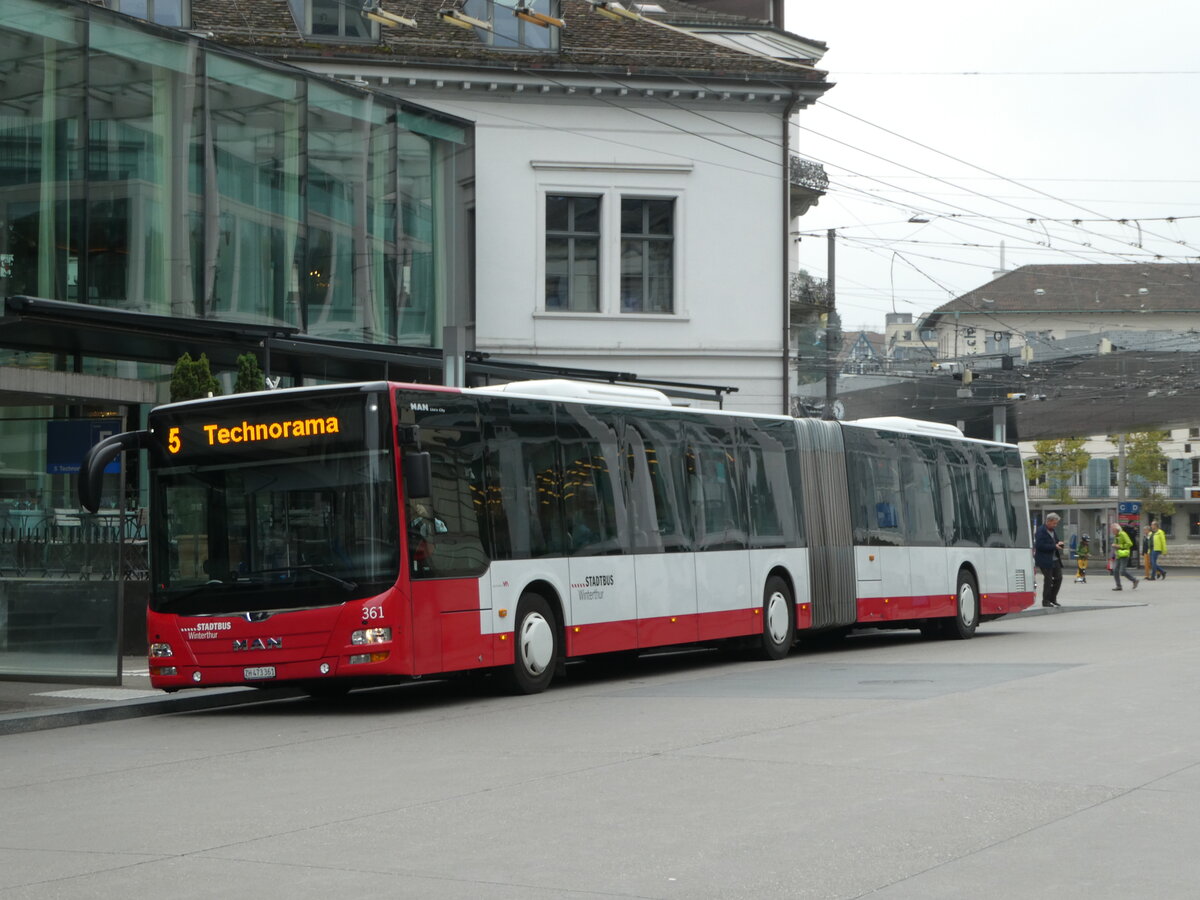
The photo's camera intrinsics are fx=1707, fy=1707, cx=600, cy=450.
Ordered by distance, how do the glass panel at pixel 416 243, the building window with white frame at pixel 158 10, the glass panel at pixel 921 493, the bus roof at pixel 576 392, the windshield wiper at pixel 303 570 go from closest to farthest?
1. the windshield wiper at pixel 303 570
2. the bus roof at pixel 576 392
3. the glass panel at pixel 921 493
4. the building window with white frame at pixel 158 10
5. the glass panel at pixel 416 243

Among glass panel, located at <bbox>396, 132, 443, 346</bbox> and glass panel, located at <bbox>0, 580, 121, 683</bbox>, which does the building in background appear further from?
glass panel, located at <bbox>0, 580, 121, 683</bbox>

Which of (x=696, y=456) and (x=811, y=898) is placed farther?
(x=696, y=456)

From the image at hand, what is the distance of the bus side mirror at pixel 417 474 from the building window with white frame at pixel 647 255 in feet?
59.5

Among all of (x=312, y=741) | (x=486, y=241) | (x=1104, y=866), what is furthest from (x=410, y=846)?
(x=486, y=241)

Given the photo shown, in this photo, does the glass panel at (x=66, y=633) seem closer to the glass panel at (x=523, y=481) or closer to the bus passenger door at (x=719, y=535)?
the glass panel at (x=523, y=481)

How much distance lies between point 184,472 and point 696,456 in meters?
6.25

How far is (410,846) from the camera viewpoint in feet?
24.9

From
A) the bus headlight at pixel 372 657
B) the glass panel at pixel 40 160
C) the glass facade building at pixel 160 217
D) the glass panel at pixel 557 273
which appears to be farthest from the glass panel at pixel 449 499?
the glass panel at pixel 557 273

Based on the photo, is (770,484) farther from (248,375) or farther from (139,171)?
(139,171)

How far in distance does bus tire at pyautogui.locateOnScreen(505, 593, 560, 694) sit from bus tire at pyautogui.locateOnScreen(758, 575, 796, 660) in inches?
180

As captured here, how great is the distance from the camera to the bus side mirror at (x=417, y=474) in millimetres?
13797

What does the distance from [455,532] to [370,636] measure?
1362 mm

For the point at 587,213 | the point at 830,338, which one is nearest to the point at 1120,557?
the point at 830,338

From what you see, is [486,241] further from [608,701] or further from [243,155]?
[608,701]
